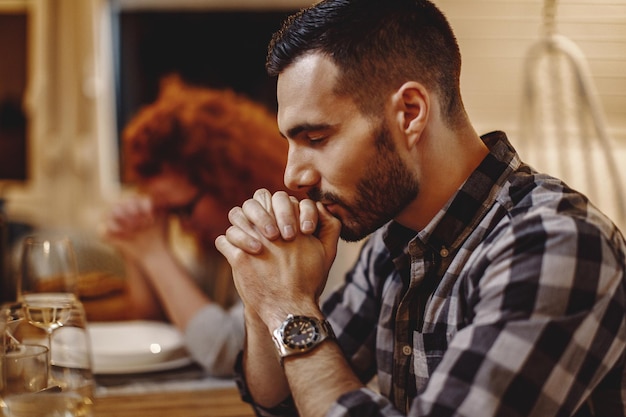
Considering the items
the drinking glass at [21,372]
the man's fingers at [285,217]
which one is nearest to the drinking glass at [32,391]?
the drinking glass at [21,372]

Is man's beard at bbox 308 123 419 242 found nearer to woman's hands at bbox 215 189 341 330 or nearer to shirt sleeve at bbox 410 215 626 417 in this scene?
woman's hands at bbox 215 189 341 330

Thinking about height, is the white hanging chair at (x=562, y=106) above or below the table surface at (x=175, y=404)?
above

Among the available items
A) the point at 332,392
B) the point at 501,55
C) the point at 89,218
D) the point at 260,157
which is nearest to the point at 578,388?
the point at 332,392

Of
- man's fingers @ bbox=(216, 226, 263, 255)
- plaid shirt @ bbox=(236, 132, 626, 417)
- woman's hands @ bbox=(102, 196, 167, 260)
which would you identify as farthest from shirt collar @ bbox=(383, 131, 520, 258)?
woman's hands @ bbox=(102, 196, 167, 260)

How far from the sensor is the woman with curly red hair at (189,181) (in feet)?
6.30

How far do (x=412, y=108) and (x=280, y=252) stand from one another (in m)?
0.27

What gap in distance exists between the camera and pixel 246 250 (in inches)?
41.8

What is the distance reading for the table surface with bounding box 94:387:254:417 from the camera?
117 centimetres

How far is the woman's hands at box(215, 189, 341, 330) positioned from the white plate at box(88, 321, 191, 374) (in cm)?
39

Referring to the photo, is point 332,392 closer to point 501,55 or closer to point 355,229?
point 355,229

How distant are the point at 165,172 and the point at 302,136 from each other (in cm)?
106

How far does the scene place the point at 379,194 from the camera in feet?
3.51

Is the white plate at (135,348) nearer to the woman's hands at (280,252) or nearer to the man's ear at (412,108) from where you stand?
the woman's hands at (280,252)

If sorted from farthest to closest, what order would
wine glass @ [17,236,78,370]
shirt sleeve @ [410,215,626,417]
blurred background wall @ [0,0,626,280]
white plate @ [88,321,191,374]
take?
blurred background wall @ [0,0,626,280]
white plate @ [88,321,191,374]
wine glass @ [17,236,78,370]
shirt sleeve @ [410,215,626,417]
